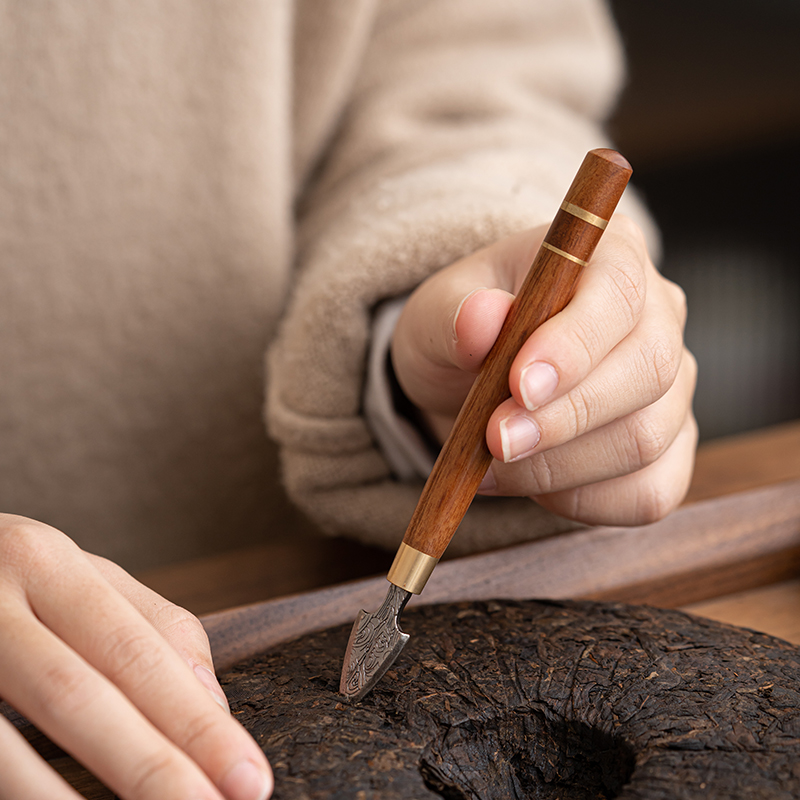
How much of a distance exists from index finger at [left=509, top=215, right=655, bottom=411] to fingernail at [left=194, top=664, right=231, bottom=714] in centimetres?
23

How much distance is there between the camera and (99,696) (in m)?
0.32

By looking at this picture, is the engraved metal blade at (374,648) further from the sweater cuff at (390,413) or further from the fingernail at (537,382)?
the sweater cuff at (390,413)

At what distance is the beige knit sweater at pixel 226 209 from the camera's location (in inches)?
28.3

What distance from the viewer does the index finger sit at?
403 mm

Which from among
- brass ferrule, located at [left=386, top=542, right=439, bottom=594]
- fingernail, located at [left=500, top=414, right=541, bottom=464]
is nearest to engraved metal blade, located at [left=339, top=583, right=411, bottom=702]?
brass ferrule, located at [left=386, top=542, right=439, bottom=594]

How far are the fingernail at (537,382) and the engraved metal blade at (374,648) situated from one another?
0.46 feet

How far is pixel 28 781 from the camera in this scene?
12.1 inches

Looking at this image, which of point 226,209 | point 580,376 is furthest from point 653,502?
point 226,209

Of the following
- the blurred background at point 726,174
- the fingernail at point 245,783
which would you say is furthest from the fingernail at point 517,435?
the blurred background at point 726,174

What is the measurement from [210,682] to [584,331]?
0.29 m

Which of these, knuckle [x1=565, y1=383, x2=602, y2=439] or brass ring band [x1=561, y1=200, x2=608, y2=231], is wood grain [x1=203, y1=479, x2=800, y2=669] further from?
brass ring band [x1=561, y1=200, x2=608, y2=231]

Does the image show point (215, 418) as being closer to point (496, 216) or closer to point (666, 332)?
point (496, 216)

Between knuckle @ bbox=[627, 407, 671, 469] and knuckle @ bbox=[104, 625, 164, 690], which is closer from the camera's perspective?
knuckle @ bbox=[104, 625, 164, 690]

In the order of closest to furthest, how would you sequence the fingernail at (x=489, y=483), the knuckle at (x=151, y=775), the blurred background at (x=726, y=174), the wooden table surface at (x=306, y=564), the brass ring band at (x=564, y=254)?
1. the knuckle at (x=151, y=775)
2. the brass ring band at (x=564, y=254)
3. the fingernail at (x=489, y=483)
4. the wooden table surface at (x=306, y=564)
5. the blurred background at (x=726, y=174)
